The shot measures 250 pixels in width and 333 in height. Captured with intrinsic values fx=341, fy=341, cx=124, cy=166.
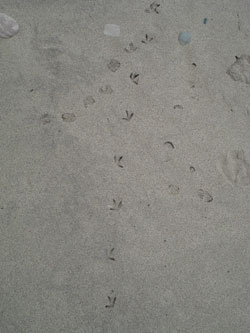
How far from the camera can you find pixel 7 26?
1.96 m

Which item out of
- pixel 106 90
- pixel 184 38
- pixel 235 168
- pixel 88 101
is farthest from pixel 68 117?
pixel 235 168

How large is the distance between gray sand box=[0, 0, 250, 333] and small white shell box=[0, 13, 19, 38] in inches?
1.5

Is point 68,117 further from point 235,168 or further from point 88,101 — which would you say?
point 235,168

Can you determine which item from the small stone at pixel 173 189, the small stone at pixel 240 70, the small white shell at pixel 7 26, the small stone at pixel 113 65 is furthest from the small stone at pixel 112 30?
the small stone at pixel 173 189

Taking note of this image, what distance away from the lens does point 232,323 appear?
1.81m

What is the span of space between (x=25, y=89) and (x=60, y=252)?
3.05ft

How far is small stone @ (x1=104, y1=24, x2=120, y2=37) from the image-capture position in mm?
2037

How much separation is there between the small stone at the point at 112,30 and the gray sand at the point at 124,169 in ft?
0.08

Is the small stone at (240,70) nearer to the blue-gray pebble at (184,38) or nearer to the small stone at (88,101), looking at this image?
the blue-gray pebble at (184,38)

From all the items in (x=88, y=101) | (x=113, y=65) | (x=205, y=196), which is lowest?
(x=205, y=196)

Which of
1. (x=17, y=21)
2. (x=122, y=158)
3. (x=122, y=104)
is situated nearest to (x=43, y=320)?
(x=122, y=158)

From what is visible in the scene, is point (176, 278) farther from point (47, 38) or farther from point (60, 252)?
point (47, 38)

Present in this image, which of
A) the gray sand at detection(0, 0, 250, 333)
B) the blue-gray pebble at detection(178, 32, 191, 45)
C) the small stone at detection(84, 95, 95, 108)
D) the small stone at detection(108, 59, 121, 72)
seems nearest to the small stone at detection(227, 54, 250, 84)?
the gray sand at detection(0, 0, 250, 333)

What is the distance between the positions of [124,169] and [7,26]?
3.49 feet
